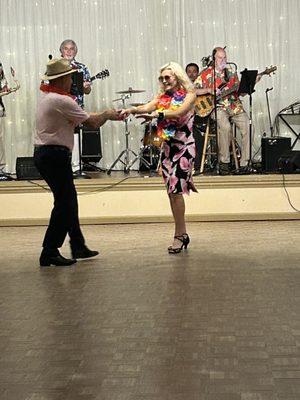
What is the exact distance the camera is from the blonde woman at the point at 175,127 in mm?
5684

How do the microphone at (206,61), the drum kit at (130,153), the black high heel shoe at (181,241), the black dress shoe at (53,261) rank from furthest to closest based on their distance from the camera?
the drum kit at (130,153)
the microphone at (206,61)
the black high heel shoe at (181,241)
the black dress shoe at (53,261)

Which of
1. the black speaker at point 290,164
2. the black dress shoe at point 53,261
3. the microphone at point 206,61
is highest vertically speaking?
the microphone at point 206,61

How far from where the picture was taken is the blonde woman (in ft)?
18.6

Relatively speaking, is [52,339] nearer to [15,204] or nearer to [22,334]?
[22,334]

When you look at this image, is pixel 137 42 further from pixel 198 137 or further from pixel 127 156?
pixel 198 137

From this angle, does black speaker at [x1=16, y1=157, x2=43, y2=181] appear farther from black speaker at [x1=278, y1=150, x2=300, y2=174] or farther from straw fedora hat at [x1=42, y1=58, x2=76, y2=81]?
straw fedora hat at [x1=42, y1=58, x2=76, y2=81]

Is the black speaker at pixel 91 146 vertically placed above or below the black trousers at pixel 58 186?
above

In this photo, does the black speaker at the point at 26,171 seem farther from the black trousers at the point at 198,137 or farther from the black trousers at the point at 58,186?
the black trousers at the point at 58,186

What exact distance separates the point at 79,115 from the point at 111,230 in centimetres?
238

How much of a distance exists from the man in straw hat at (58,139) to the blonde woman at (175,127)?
49 centimetres

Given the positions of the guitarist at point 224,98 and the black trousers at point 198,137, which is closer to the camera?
the guitarist at point 224,98

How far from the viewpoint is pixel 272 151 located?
8539 millimetres

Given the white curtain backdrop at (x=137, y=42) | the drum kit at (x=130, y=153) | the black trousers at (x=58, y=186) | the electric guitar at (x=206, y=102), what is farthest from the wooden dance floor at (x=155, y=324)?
the white curtain backdrop at (x=137, y=42)

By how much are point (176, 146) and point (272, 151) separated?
3.02 metres
